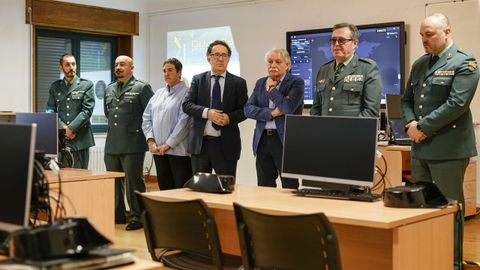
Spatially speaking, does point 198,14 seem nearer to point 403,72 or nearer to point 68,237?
→ point 403,72

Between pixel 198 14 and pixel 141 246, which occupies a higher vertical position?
pixel 198 14

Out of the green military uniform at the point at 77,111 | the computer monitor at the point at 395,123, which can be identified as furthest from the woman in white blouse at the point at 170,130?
the computer monitor at the point at 395,123

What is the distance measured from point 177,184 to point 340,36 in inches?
89.8

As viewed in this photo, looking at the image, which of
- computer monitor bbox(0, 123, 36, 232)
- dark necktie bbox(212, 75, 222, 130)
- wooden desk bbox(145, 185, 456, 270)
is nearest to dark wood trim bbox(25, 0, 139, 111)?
dark necktie bbox(212, 75, 222, 130)

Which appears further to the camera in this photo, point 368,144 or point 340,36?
point 340,36

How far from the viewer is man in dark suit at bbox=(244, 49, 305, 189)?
189 inches

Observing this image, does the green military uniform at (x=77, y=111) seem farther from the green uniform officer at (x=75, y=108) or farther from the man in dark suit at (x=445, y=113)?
the man in dark suit at (x=445, y=113)

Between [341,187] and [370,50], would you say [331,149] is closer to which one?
[341,187]

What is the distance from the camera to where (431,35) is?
3861 millimetres

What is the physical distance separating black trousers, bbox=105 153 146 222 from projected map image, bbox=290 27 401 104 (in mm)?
A: 2637

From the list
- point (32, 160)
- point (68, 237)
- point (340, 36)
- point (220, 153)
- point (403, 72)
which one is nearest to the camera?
point (68, 237)

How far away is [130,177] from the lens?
6.18m

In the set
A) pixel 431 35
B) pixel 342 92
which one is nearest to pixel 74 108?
pixel 342 92

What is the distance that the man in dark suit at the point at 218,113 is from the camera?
17.3ft
